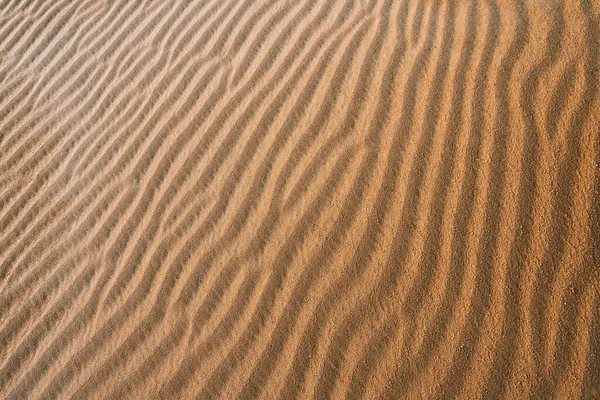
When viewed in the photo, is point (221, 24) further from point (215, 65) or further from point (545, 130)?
point (545, 130)

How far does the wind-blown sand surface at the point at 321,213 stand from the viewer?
6.95ft

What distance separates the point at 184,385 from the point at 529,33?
94.6 inches

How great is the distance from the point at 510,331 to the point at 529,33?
1.56 m

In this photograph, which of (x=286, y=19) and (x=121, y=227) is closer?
(x=121, y=227)

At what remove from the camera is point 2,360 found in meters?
2.42

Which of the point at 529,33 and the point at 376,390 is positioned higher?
the point at 529,33

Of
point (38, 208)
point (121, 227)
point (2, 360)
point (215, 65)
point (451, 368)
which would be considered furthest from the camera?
point (215, 65)

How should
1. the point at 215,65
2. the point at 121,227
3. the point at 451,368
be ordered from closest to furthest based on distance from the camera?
the point at 451,368 → the point at 121,227 → the point at 215,65

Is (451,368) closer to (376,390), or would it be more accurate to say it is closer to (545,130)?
(376,390)

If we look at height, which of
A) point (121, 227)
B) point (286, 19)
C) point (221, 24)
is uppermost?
point (286, 19)

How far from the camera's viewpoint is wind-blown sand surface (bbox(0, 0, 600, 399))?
2117mm

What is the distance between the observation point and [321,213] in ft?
8.04

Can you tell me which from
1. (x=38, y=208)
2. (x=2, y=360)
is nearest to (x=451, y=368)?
(x=2, y=360)

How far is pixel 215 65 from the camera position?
308 cm
